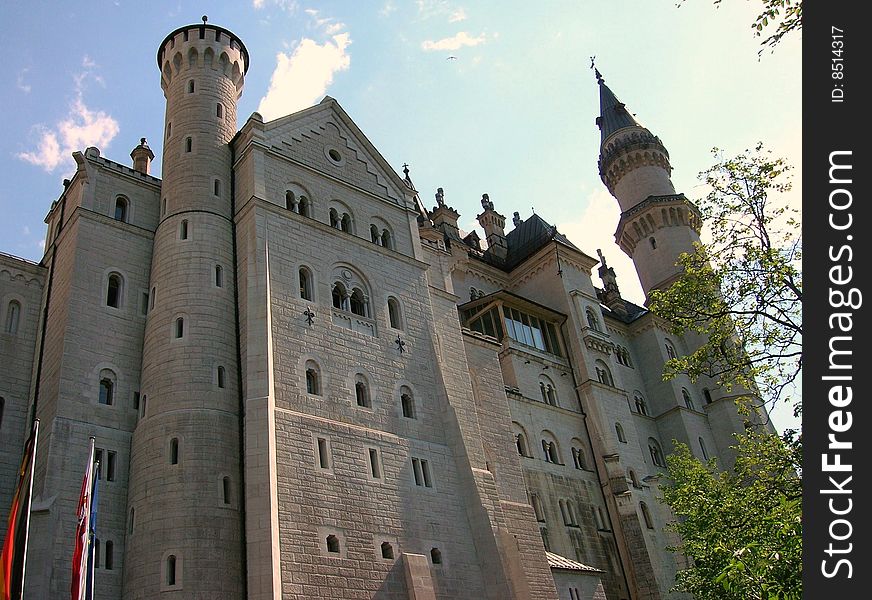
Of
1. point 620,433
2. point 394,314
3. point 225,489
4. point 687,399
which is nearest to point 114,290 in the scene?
point 225,489

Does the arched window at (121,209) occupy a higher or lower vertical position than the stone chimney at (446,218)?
lower

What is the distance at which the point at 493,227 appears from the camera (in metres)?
54.8

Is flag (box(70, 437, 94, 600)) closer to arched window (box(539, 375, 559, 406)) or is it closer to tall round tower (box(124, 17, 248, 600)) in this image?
tall round tower (box(124, 17, 248, 600))

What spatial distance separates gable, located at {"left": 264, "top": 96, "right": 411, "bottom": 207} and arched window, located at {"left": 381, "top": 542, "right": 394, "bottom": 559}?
1688 centimetres

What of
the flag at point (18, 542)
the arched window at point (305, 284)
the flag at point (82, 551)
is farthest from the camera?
the arched window at point (305, 284)

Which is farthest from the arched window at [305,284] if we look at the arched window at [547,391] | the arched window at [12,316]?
the arched window at [547,391]

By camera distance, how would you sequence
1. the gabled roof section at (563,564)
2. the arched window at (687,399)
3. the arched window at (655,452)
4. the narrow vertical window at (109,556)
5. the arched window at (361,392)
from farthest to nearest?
1. the arched window at (687,399)
2. the arched window at (655,452)
3. the gabled roof section at (563,564)
4. the arched window at (361,392)
5. the narrow vertical window at (109,556)

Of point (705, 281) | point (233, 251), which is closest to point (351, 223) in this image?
point (233, 251)

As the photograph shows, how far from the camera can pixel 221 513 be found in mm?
23219

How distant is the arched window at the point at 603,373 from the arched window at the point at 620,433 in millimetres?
2788

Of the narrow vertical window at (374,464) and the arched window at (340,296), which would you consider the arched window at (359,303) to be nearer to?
the arched window at (340,296)

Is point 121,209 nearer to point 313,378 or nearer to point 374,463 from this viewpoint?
point 313,378

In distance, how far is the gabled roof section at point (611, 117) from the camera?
64.9 meters

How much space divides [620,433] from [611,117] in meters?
32.9
